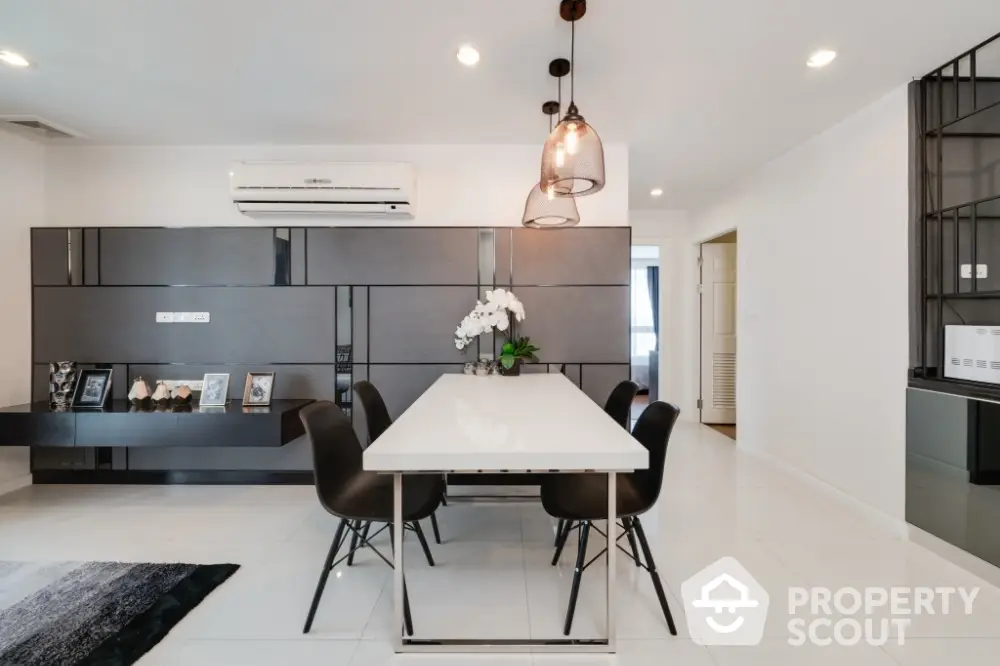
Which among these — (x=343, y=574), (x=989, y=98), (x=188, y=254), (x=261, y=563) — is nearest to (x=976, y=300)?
(x=989, y=98)

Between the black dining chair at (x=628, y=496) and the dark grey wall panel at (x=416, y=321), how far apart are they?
5.80 feet

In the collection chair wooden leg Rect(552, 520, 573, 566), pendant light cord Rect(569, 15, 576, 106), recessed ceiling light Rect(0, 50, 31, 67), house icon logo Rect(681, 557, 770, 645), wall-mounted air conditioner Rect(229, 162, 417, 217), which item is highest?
recessed ceiling light Rect(0, 50, 31, 67)

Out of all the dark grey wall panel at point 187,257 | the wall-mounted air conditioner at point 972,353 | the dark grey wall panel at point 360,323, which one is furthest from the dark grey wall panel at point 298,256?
the wall-mounted air conditioner at point 972,353

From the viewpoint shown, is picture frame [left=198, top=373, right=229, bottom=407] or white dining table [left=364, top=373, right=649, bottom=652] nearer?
white dining table [left=364, top=373, right=649, bottom=652]

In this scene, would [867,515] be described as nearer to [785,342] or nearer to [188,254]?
[785,342]

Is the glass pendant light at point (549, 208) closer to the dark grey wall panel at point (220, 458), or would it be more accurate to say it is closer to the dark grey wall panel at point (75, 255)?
the dark grey wall panel at point (220, 458)

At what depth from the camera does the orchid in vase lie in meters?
3.27

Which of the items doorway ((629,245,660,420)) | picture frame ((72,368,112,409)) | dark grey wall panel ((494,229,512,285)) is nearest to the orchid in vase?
dark grey wall panel ((494,229,512,285))

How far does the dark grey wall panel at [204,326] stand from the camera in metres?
3.55

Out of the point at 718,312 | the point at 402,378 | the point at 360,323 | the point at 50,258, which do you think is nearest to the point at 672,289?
the point at 718,312

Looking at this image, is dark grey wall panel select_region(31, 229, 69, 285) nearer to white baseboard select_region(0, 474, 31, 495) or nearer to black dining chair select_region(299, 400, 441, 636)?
white baseboard select_region(0, 474, 31, 495)

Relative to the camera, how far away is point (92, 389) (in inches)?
131

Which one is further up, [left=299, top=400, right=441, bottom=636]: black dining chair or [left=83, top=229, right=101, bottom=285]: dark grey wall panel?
[left=83, top=229, right=101, bottom=285]: dark grey wall panel

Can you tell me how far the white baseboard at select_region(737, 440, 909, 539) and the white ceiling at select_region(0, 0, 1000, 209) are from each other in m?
2.50
